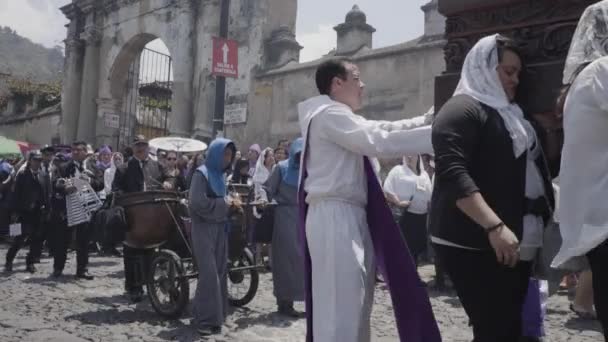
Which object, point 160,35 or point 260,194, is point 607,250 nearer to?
point 260,194

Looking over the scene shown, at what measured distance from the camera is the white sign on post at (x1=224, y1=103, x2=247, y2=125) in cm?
1469

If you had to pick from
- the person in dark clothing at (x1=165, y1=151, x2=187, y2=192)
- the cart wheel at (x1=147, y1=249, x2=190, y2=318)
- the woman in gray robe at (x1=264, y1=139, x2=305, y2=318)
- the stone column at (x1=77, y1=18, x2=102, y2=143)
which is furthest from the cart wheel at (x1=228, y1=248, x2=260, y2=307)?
the stone column at (x1=77, y1=18, x2=102, y2=143)

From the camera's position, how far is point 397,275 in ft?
11.5

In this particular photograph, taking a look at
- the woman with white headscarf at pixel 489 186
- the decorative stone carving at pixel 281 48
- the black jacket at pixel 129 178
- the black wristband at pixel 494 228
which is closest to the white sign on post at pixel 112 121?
the decorative stone carving at pixel 281 48

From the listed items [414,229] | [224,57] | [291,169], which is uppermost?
[224,57]

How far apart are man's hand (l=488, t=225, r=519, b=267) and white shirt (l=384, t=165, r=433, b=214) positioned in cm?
592

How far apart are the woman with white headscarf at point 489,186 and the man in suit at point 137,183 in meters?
5.01

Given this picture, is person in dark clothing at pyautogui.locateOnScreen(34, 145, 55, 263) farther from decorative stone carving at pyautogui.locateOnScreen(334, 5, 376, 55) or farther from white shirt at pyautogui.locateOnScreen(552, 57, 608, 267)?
white shirt at pyautogui.locateOnScreen(552, 57, 608, 267)

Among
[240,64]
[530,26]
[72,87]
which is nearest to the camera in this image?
[530,26]

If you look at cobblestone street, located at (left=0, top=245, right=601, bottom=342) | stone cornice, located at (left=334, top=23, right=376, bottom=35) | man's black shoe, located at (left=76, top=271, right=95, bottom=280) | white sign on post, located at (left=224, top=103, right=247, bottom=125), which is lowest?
cobblestone street, located at (left=0, top=245, right=601, bottom=342)

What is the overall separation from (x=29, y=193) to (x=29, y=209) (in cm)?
24

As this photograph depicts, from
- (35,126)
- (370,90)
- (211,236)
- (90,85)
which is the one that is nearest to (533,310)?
(211,236)

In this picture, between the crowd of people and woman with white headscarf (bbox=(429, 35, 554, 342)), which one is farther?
woman with white headscarf (bbox=(429, 35, 554, 342))

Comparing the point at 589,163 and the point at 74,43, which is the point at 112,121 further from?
the point at 589,163
